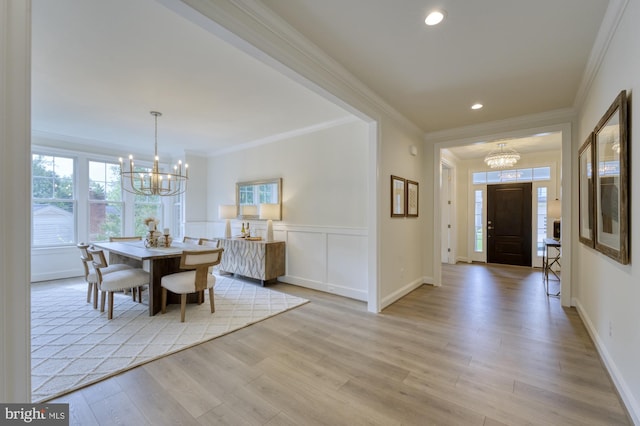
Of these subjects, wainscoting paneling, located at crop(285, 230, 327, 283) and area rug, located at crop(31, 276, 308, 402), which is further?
wainscoting paneling, located at crop(285, 230, 327, 283)

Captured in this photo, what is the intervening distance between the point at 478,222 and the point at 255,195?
18.7ft

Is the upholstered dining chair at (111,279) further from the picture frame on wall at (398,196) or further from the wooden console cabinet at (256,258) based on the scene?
the picture frame on wall at (398,196)

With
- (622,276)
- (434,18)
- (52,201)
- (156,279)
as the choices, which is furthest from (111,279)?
(622,276)

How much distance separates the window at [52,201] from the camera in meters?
4.96

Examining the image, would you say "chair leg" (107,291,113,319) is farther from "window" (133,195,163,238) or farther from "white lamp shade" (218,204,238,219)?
"window" (133,195,163,238)

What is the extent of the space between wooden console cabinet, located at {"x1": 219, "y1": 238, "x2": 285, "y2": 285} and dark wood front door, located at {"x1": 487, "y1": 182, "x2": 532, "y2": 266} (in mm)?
5427

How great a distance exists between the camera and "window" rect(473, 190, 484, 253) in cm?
709

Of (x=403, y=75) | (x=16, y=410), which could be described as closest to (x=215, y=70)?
(x=403, y=75)

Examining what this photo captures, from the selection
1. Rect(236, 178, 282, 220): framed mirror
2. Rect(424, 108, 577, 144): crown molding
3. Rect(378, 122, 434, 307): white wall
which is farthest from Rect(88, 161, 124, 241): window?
Rect(424, 108, 577, 144): crown molding

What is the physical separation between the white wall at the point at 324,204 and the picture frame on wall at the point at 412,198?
78 centimetres

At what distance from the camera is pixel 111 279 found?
126 inches

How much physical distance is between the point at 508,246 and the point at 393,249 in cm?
455

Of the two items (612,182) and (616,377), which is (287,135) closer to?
(612,182)

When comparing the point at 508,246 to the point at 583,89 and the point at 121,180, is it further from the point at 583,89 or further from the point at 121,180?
the point at 121,180
